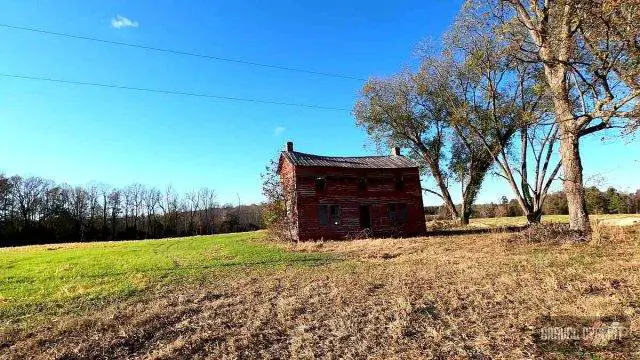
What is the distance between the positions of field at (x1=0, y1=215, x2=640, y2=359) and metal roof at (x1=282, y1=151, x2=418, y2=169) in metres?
16.2

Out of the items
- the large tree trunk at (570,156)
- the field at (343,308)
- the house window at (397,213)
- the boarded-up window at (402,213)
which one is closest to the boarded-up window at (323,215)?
the house window at (397,213)

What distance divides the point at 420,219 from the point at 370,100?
11430mm

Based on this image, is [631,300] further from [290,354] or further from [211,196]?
[211,196]

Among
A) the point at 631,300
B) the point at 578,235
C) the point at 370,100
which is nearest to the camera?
the point at 631,300

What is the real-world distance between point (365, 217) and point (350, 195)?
2183 millimetres

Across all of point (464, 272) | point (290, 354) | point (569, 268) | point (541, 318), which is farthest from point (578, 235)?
point (290, 354)

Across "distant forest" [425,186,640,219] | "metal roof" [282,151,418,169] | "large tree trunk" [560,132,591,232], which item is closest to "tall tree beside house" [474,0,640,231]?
"large tree trunk" [560,132,591,232]

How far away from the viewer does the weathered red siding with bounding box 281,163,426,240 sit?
2820 cm

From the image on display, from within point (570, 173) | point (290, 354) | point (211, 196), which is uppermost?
point (211, 196)

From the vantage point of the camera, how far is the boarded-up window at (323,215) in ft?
93.6

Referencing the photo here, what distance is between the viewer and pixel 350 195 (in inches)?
1174

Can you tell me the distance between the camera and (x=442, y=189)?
36375 mm

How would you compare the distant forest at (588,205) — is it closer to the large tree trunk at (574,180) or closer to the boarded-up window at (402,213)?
the boarded-up window at (402,213)

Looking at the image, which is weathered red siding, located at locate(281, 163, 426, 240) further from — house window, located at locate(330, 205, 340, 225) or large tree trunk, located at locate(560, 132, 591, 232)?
large tree trunk, located at locate(560, 132, 591, 232)
